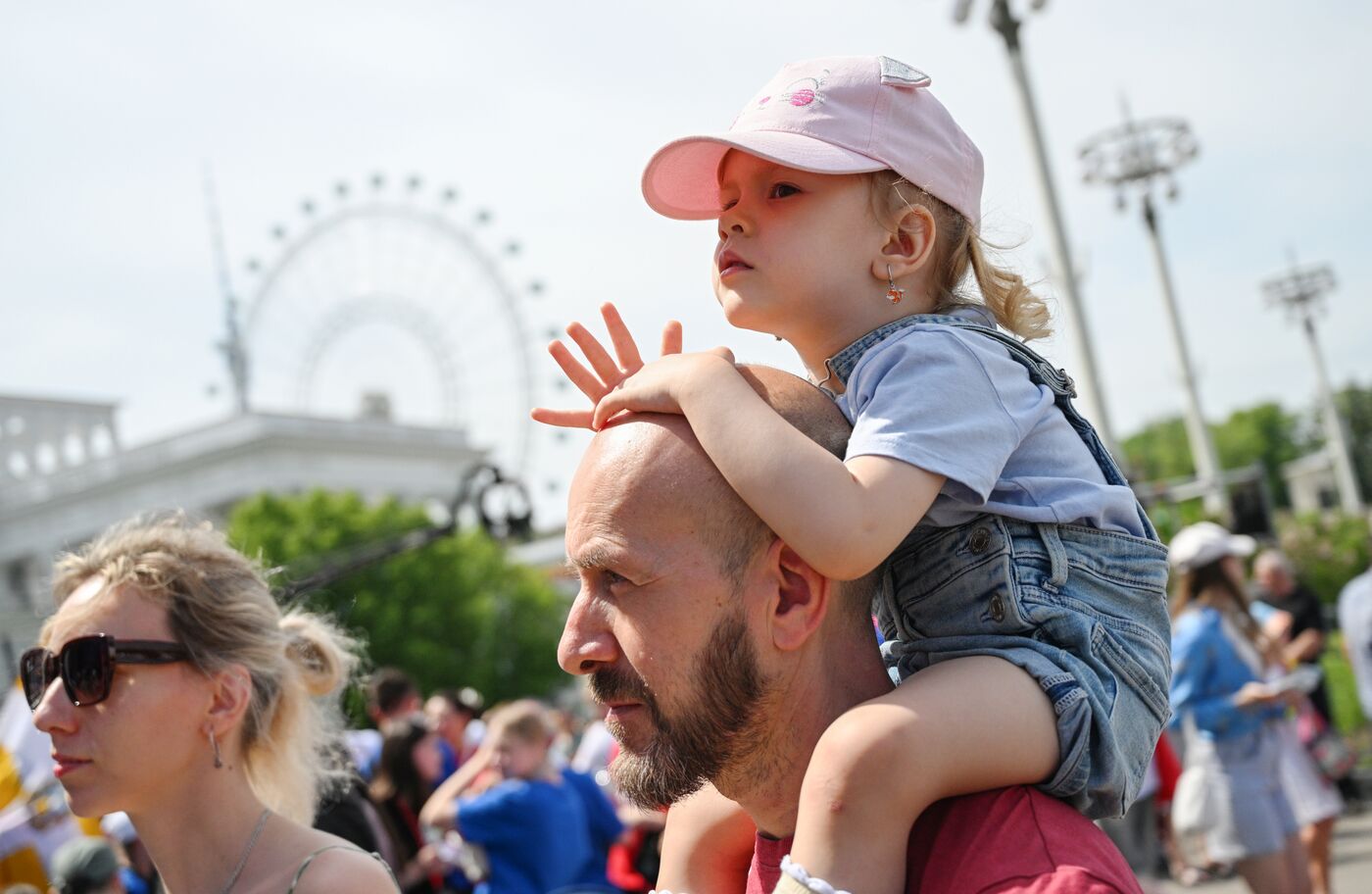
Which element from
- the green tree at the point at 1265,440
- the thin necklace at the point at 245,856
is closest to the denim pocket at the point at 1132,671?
the thin necklace at the point at 245,856

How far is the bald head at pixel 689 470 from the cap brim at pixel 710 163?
1.04 ft

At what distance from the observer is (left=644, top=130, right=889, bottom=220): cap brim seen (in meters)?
2.08

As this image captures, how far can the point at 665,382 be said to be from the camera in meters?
1.97

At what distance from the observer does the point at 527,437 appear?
45594 mm

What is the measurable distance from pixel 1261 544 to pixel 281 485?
2422 inches

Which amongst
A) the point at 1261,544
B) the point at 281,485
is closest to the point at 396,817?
the point at 1261,544

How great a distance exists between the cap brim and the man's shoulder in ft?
2.97

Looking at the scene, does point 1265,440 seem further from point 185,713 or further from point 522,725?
point 185,713

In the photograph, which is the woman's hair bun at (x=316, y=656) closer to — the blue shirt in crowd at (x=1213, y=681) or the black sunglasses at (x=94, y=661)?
the black sunglasses at (x=94, y=661)

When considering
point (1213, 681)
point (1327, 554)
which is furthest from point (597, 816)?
point (1327, 554)

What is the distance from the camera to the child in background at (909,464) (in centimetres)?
180

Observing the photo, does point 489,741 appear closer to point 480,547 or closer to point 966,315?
point 966,315

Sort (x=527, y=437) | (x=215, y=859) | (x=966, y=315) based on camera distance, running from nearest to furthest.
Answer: (x=966, y=315)
(x=215, y=859)
(x=527, y=437)

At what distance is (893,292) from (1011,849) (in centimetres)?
83
